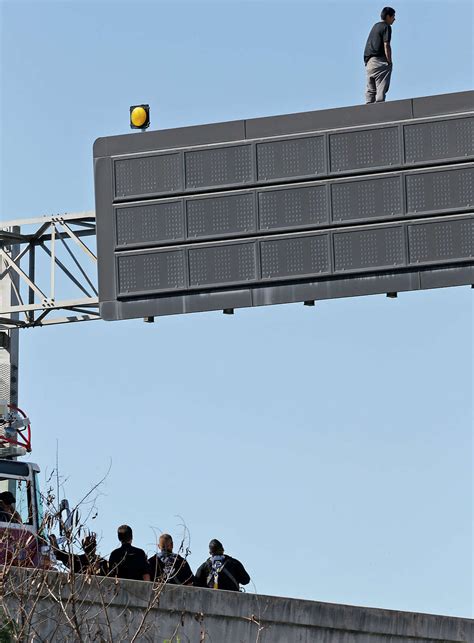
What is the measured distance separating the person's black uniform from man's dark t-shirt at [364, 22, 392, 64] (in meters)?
8.11

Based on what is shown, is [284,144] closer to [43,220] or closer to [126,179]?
[126,179]

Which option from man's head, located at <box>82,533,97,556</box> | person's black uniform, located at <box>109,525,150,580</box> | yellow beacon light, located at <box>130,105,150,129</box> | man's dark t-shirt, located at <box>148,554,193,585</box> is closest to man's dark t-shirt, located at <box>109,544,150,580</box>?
person's black uniform, located at <box>109,525,150,580</box>

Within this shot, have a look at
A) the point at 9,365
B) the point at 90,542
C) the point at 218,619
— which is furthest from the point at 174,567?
the point at 9,365

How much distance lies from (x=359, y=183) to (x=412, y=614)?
7.16 meters

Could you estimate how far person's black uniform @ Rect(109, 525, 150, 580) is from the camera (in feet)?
64.1

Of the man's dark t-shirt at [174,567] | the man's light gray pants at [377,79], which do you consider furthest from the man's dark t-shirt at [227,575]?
the man's light gray pants at [377,79]

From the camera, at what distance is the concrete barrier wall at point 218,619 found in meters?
18.0

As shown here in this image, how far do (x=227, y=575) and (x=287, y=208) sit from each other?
673cm

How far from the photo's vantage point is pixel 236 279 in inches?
1001

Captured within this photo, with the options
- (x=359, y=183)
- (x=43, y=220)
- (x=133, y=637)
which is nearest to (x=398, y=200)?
(x=359, y=183)

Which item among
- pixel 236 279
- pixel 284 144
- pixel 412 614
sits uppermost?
pixel 284 144

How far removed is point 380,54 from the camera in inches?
972

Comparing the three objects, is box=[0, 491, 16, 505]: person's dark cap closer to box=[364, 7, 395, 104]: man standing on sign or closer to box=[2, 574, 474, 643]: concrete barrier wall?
box=[2, 574, 474, 643]: concrete barrier wall

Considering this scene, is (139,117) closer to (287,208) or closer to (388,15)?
(287,208)
